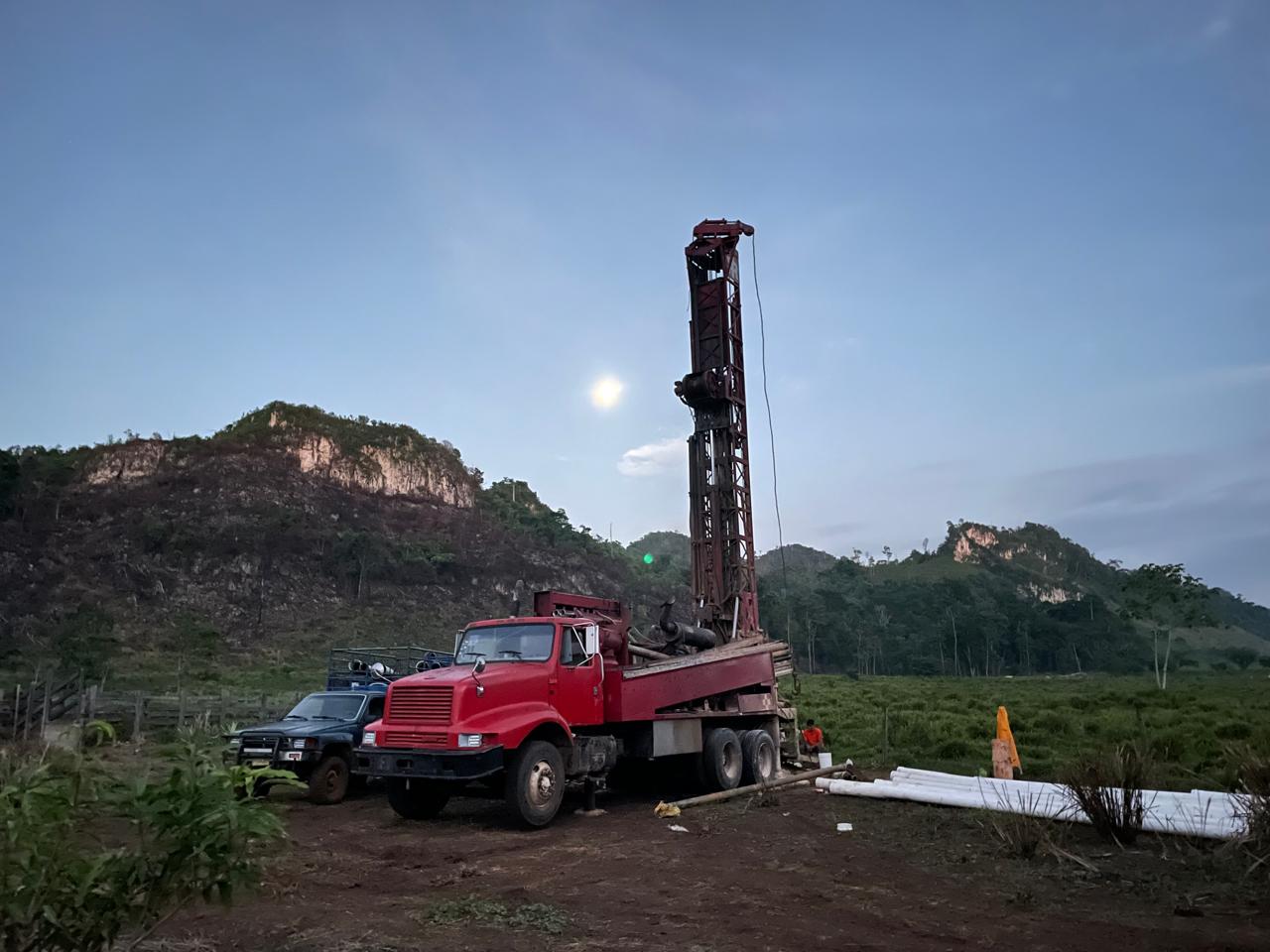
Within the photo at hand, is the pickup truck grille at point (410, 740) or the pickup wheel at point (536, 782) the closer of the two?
the pickup truck grille at point (410, 740)

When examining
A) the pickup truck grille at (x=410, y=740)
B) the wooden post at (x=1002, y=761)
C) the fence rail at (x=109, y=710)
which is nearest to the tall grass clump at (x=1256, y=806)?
the wooden post at (x=1002, y=761)

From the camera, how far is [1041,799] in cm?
1016

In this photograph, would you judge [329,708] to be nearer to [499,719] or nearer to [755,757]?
[499,719]

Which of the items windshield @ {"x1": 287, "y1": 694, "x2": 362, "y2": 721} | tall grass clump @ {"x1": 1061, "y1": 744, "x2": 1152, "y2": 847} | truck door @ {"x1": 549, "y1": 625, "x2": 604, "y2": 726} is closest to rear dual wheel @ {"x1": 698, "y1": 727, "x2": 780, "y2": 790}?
truck door @ {"x1": 549, "y1": 625, "x2": 604, "y2": 726}

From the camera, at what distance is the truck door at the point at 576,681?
11344 mm

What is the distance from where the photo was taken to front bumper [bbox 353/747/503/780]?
9.88 metres

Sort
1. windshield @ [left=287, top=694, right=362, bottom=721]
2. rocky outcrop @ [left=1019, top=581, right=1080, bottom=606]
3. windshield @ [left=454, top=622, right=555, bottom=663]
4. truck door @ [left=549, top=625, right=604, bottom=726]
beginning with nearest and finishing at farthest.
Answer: truck door @ [left=549, top=625, right=604, bottom=726], windshield @ [left=454, top=622, right=555, bottom=663], windshield @ [left=287, top=694, right=362, bottom=721], rocky outcrop @ [left=1019, top=581, right=1080, bottom=606]

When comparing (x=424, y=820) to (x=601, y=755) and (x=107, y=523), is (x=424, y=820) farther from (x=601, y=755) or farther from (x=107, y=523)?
(x=107, y=523)

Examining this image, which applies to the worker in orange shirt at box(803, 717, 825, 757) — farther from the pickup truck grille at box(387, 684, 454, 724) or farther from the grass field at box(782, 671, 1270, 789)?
the pickup truck grille at box(387, 684, 454, 724)

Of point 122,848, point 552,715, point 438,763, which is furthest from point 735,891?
point 122,848

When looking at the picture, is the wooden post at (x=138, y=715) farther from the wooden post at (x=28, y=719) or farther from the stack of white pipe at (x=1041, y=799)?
the stack of white pipe at (x=1041, y=799)

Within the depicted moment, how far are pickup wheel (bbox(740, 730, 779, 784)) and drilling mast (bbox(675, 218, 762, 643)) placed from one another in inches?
92.9

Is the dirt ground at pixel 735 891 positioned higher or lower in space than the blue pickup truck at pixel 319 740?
lower

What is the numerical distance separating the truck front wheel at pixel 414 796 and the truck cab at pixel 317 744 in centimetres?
205
